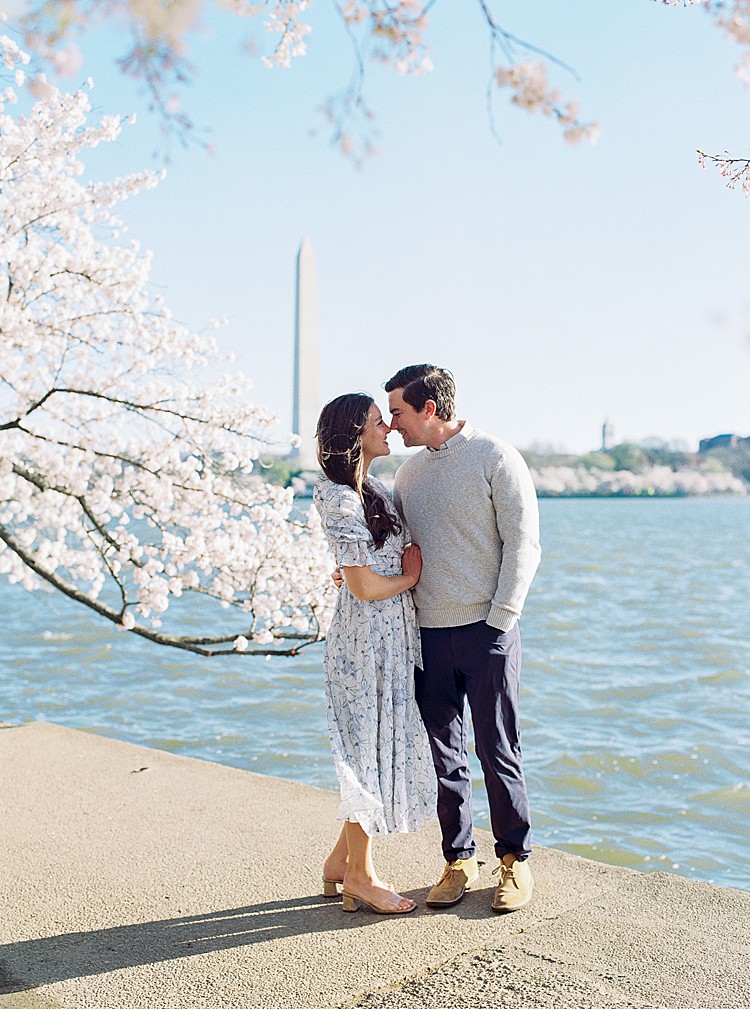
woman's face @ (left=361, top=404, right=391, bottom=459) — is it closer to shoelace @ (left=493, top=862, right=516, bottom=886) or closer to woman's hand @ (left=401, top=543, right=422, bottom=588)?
woman's hand @ (left=401, top=543, right=422, bottom=588)

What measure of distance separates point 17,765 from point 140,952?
200cm

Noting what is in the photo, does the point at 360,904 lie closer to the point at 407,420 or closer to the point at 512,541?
the point at 512,541

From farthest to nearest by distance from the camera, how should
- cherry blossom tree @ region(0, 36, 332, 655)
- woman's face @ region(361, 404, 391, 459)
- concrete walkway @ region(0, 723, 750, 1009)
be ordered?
1. cherry blossom tree @ region(0, 36, 332, 655)
2. woman's face @ region(361, 404, 391, 459)
3. concrete walkway @ region(0, 723, 750, 1009)

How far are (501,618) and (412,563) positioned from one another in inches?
11.7

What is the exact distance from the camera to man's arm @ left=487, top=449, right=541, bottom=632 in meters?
2.93

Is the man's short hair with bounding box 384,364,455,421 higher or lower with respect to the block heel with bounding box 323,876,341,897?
higher

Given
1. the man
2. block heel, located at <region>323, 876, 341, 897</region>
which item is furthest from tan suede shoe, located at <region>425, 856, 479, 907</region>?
block heel, located at <region>323, 876, 341, 897</region>

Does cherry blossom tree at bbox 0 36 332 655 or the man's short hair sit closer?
the man's short hair

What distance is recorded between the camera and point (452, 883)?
9.76 feet

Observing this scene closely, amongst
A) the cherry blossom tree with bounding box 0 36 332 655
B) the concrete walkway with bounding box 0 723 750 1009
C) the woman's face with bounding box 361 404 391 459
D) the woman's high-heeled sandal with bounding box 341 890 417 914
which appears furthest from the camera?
the cherry blossom tree with bounding box 0 36 332 655


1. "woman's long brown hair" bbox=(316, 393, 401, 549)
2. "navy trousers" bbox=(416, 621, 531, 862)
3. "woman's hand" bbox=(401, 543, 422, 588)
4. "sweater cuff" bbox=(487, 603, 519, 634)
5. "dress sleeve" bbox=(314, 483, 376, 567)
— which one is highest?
"woman's long brown hair" bbox=(316, 393, 401, 549)

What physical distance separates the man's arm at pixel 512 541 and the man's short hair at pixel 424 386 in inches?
9.0

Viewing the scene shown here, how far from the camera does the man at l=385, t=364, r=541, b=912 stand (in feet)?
9.71

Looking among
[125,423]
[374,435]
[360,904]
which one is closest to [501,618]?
[374,435]
